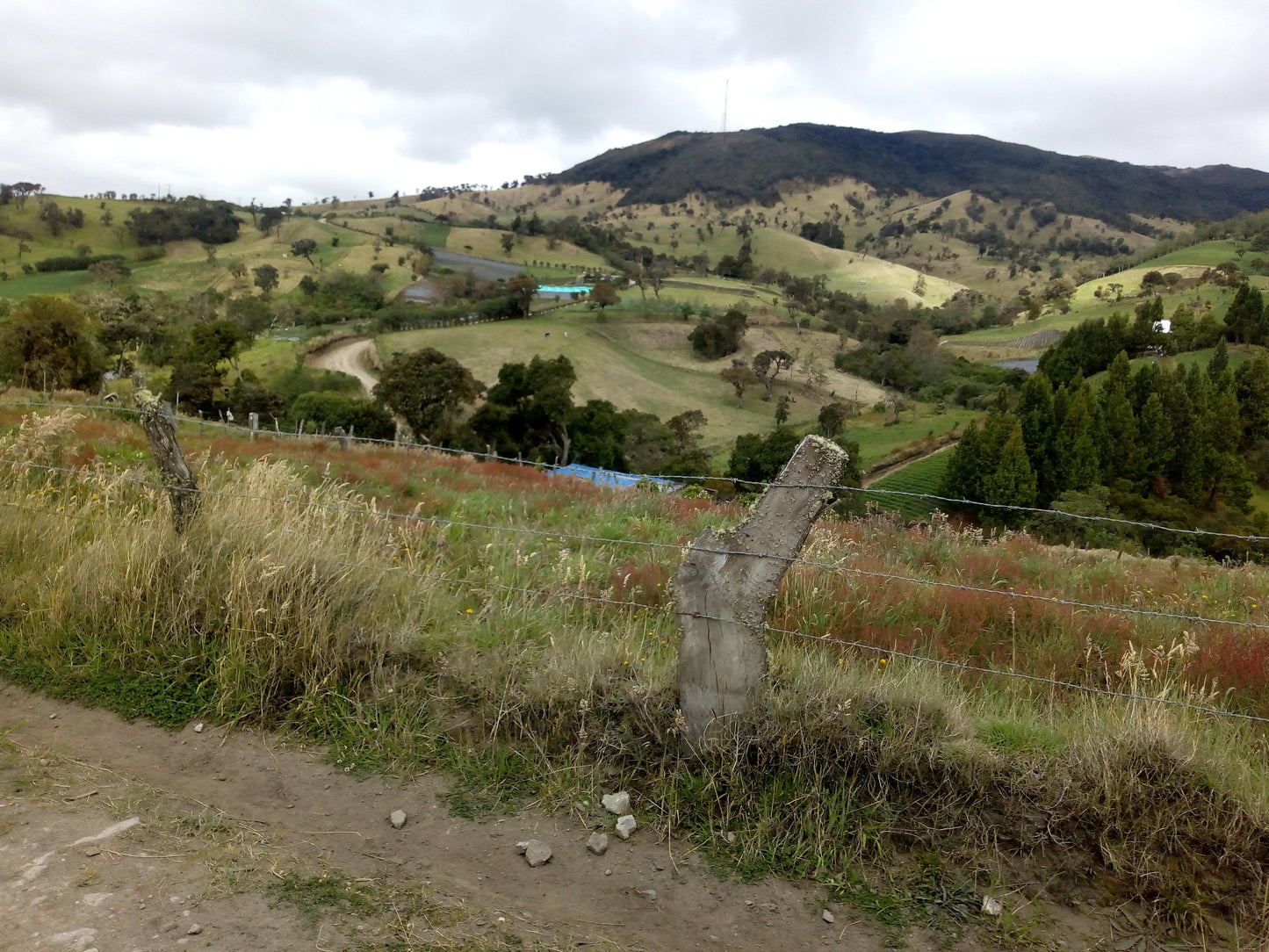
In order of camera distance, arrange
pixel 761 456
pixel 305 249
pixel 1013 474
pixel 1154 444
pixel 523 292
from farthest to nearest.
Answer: pixel 305 249
pixel 523 292
pixel 1154 444
pixel 1013 474
pixel 761 456

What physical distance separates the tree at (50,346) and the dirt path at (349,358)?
119 feet

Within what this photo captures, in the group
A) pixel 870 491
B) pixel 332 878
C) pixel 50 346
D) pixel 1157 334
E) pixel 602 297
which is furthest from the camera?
pixel 602 297

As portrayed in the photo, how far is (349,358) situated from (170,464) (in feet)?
284

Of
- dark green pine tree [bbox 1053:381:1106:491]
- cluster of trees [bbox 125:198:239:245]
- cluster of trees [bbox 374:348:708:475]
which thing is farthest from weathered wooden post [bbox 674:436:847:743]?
cluster of trees [bbox 125:198:239:245]

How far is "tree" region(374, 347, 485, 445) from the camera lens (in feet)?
179

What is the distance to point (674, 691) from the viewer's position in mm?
3867

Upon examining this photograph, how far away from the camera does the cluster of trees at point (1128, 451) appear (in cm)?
5638

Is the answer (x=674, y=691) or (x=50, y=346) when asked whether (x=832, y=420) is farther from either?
(x=674, y=691)

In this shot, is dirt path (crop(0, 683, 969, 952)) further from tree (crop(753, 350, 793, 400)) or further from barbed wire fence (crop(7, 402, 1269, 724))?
tree (crop(753, 350, 793, 400))

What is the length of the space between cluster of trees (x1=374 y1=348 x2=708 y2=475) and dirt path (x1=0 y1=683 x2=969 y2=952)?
49.1 m

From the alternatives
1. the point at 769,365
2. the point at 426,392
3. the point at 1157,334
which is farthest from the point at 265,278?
the point at 1157,334

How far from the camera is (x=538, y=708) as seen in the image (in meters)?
4.02

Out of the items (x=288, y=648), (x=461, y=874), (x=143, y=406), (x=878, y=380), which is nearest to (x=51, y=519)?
(x=143, y=406)

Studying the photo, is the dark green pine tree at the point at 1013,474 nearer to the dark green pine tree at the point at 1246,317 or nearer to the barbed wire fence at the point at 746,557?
the barbed wire fence at the point at 746,557
